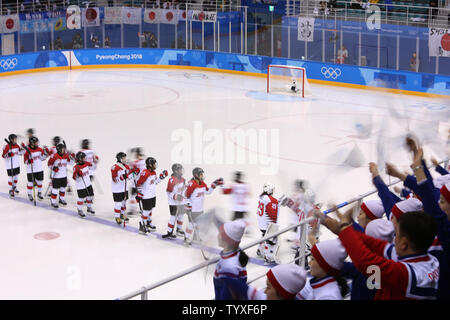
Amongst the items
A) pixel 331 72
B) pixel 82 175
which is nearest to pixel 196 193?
pixel 82 175

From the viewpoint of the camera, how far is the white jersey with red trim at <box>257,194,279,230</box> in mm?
8461

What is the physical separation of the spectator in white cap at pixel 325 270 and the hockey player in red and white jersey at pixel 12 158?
8.59 metres

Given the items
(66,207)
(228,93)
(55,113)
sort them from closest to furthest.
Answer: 1. (66,207)
2. (55,113)
3. (228,93)

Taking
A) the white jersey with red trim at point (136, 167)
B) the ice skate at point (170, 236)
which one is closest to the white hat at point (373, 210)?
the ice skate at point (170, 236)

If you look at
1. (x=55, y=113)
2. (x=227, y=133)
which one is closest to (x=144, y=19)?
(x=55, y=113)

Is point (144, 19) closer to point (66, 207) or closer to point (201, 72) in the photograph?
point (201, 72)

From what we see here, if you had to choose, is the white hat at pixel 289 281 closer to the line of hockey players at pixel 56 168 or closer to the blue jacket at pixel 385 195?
the blue jacket at pixel 385 195

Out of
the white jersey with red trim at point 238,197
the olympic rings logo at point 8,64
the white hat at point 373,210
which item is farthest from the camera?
the olympic rings logo at point 8,64

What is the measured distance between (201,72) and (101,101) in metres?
7.76

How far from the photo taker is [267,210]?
849cm

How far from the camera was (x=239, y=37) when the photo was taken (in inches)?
1086

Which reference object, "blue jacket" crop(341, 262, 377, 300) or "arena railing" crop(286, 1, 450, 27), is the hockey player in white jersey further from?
"arena railing" crop(286, 1, 450, 27)

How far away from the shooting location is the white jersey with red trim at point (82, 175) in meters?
10.5
